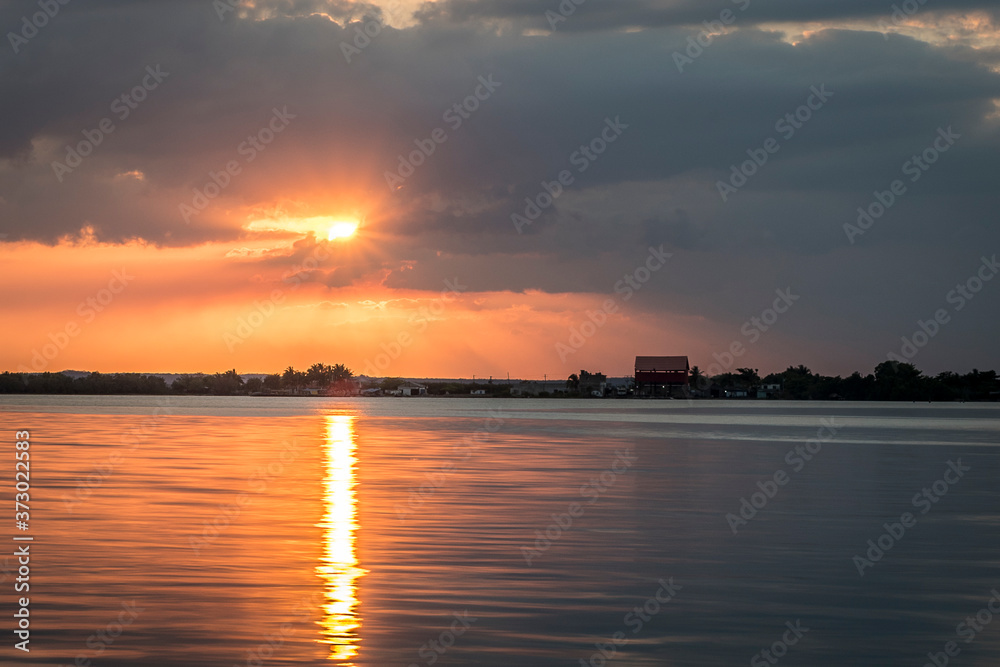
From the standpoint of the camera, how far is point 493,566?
1762cm

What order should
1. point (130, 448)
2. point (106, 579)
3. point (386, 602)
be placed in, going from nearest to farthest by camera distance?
point (386, 602)
point (106, 579)
point (130, 448)

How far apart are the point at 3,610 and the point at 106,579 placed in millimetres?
2297

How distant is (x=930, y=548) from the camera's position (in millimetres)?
20328

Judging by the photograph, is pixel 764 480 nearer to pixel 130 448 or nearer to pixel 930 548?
pixel 930 548

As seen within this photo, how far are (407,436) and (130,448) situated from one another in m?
19.5

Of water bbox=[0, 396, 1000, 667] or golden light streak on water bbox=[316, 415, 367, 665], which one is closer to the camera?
water bbox=[0, 396, 1000, 667]

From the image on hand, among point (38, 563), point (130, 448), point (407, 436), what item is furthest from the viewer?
point (407, 436)

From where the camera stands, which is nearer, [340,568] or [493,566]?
[340,568]

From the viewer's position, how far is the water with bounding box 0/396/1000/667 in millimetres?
12320

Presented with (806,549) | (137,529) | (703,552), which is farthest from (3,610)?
(806,549)

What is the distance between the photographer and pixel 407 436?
62.6 meters

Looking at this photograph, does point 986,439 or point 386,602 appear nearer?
point 386,602

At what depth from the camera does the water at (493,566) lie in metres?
12.3

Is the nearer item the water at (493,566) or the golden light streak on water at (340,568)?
the water at (493,566)
